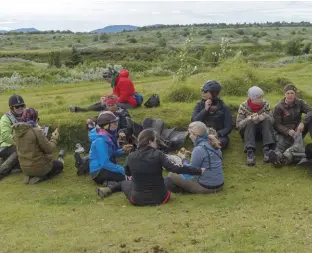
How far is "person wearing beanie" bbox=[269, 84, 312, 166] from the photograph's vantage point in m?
10.1

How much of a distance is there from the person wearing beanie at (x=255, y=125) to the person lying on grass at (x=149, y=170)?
2.35 m

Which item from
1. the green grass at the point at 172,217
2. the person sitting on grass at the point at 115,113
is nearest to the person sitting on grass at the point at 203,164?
the green grass at the point at 172,217

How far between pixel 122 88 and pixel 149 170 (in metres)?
4.91

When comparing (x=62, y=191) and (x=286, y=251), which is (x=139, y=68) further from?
(x=286, y=251)

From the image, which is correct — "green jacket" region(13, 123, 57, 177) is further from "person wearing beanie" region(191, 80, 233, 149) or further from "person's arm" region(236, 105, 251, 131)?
"person's arm" region(236, 105, 251, 131)

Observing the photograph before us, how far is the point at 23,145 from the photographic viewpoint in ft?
31.0

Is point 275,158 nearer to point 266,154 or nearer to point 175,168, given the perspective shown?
point 266,154

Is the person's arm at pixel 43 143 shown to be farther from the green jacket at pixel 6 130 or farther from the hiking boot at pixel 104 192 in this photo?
the hiking boot at pixel 104 192

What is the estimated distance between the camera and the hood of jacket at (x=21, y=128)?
30.4ft

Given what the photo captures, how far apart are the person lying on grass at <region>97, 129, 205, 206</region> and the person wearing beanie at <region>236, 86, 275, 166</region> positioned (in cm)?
235

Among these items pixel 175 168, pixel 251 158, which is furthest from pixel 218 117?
pixel 175 168

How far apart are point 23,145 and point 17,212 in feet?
5.84

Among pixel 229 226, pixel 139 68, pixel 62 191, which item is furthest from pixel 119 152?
pixel 139 68

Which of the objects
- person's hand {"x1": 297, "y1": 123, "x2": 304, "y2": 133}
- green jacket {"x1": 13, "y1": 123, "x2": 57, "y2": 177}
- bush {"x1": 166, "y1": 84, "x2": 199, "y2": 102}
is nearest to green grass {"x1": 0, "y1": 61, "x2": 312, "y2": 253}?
green jacket {"x1": 13, "y1": 123, "x2": 57, "y2": 177}
